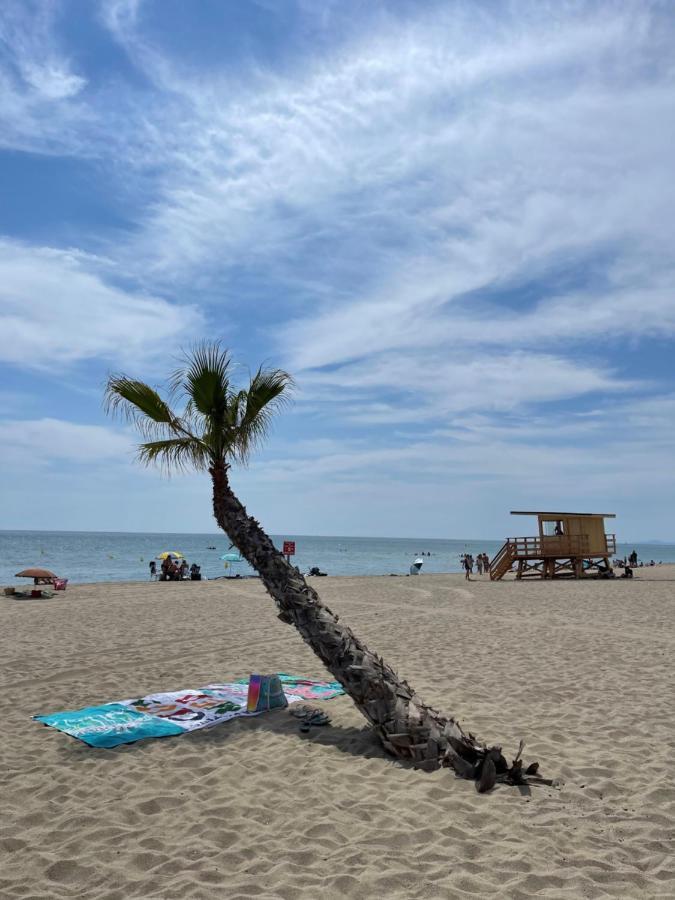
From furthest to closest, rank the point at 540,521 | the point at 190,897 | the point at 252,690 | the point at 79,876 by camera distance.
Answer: the point at 540,521 < the point at 252,690 < the point at 79,876 < the point at 190,897

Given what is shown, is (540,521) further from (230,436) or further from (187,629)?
(230,436)

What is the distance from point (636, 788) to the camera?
498cm

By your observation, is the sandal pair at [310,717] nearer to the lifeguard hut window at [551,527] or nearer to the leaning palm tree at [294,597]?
the leaning palm tree at [294,597]

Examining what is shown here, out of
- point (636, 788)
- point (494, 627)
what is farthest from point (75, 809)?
point (494, 627)

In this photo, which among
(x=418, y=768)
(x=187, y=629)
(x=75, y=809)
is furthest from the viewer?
(x=187, y=629)

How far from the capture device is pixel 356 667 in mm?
5965

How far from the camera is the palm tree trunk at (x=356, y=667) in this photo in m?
5.41

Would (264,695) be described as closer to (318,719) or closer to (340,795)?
(318,719)

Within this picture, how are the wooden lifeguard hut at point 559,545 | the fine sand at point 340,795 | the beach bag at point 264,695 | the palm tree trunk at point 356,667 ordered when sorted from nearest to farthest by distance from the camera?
the fine sand at point 340,795 → the palm tree trunk at point 356,667 → the beach bag at point 264,695 → the wooden lifeguard hut at point 559,545

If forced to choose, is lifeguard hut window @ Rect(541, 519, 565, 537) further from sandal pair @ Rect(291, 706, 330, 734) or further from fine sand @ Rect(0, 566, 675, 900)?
sandal pair @ Rect(291, 706, 330, 734)

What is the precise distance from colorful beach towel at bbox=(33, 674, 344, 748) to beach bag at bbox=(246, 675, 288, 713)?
103 mm

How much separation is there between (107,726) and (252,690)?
1.52m

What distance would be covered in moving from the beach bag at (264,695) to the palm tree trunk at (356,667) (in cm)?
106

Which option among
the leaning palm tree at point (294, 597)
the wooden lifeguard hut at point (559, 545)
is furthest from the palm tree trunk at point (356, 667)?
the wooden lifeguard hut at point (559, 545)
